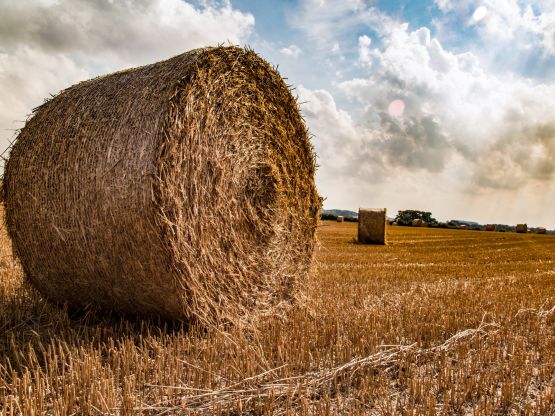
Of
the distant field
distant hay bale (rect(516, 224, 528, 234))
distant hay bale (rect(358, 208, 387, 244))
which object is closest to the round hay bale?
the distant field

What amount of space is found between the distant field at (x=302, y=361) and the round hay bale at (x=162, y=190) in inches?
14.6

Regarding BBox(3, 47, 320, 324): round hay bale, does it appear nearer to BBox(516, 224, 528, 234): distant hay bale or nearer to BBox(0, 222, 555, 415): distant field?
BBox(0, 222, 555, 415): distant field

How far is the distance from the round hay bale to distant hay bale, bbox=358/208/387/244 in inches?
430

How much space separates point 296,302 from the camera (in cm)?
551

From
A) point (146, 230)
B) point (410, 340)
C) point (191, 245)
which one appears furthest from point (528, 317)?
point (146, 230)

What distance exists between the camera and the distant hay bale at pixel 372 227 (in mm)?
15984

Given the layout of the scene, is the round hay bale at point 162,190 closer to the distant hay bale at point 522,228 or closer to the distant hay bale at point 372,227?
the distant hay bale at point 372,227

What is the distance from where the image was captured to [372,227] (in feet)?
52.6

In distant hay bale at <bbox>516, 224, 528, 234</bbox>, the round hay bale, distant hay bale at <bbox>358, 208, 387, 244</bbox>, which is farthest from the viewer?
distant hay bale at <bbox>516, 224, 528, 234</bbox>

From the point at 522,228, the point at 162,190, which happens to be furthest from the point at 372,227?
the point at 522,228

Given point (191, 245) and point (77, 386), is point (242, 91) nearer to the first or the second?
point (191, 245)

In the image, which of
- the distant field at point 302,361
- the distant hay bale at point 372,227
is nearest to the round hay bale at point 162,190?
the distant field at point 302,361

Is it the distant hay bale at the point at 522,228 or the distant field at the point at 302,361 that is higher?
the distant hay bale at the point at 522,228

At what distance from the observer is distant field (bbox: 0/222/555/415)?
2.71 meters
